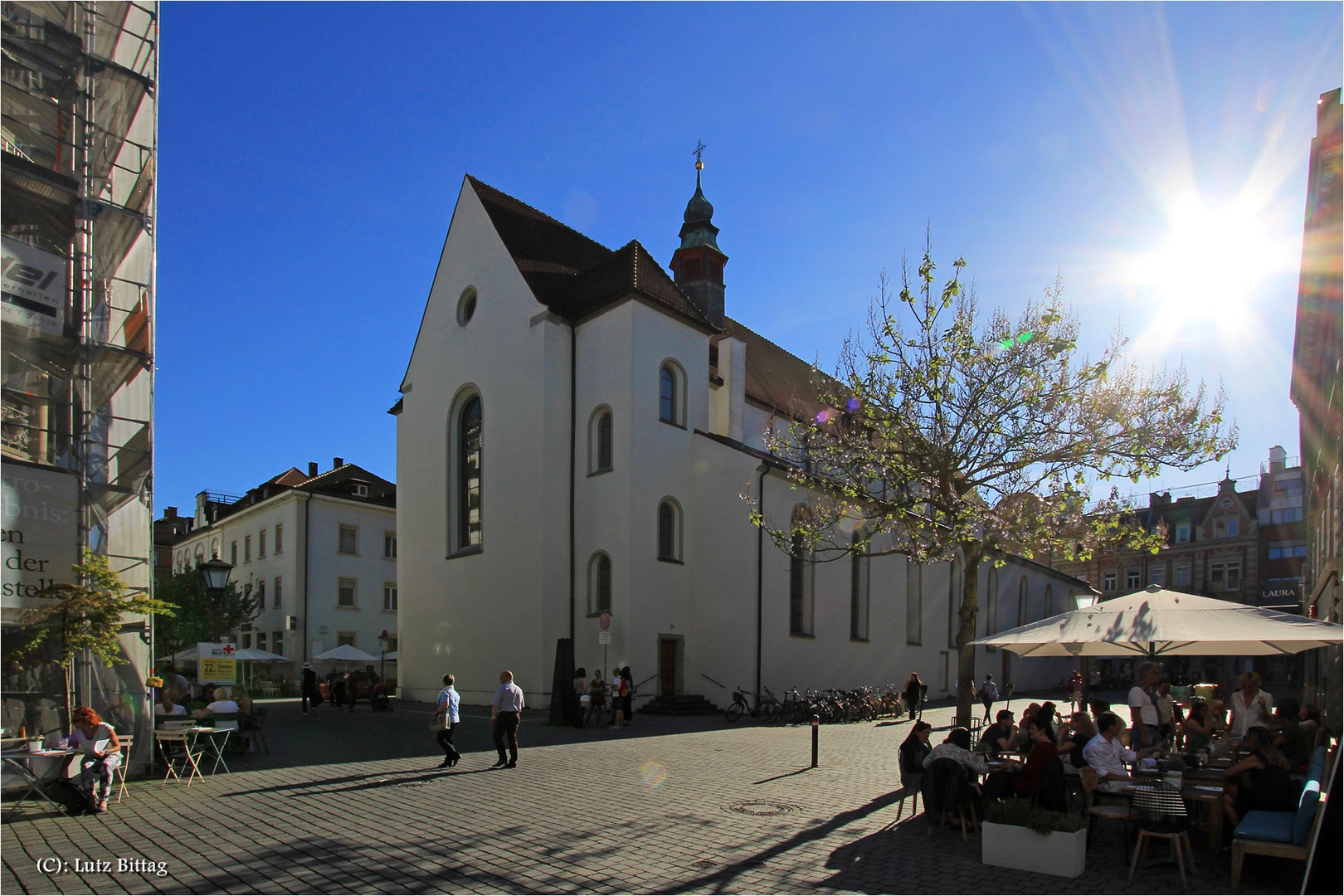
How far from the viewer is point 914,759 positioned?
10133mm

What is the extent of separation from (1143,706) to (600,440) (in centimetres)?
1818

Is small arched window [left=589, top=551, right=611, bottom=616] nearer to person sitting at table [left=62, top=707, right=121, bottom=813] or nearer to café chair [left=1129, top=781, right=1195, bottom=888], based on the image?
person sitting at table [left=62, top=707, right=121, bottom=813]

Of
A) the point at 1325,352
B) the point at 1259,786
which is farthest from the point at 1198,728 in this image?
the point at 1325,352

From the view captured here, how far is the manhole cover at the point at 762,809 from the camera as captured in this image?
1007cm

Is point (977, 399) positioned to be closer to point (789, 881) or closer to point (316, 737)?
point (789, 881)

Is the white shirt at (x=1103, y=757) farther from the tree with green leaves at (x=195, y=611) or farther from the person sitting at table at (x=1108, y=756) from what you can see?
the tree with green leaves at (x=195, y=611)

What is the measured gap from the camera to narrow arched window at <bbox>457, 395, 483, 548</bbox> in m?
30.6

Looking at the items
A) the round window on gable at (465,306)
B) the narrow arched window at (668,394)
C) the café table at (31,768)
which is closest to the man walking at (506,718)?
the café table at (31,768)

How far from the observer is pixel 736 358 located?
112 ft

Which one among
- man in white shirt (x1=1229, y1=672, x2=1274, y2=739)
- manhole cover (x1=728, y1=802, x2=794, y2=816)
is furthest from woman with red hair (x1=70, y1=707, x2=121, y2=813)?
man in white shirt (x1=1229, y1=672, x2=1274, y2=739)

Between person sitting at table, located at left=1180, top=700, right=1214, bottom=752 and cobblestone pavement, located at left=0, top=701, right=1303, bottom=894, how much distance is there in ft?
10.3

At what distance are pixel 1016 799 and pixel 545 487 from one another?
2026 centimetres

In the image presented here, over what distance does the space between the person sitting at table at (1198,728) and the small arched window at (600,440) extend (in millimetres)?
17650

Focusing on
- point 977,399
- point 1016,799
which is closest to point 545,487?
point 977,399
